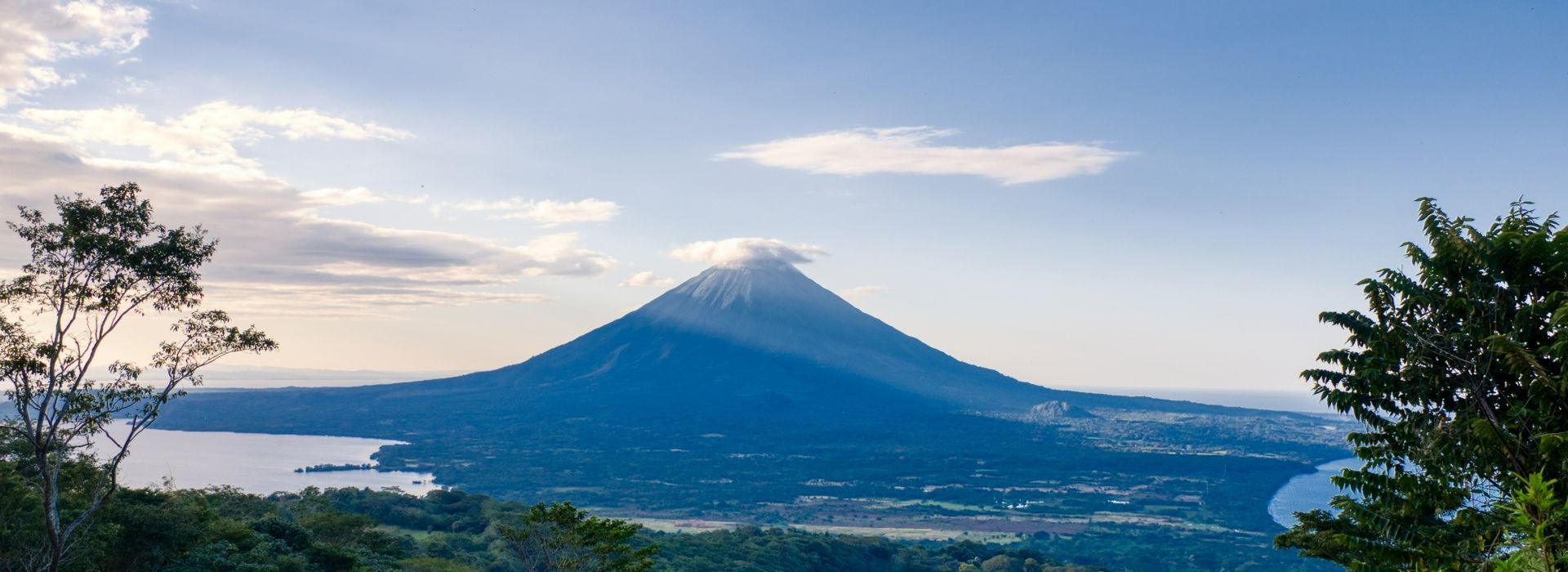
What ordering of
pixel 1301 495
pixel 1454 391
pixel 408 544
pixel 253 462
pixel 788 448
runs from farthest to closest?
1. pixel 788 448
2. pixel 253 462
3. pixel 1301 495
4. pixel 408 544
5. pixel 1454 391

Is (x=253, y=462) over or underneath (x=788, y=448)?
underneath

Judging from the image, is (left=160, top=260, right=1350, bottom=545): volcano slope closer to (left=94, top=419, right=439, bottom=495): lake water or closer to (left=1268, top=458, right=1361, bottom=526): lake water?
(left=1268, top=458, right=1361, bottom=526): lake water

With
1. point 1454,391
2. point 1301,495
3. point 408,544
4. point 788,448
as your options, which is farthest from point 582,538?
point 788,448

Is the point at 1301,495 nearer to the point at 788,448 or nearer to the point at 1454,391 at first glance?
the point at 788,448

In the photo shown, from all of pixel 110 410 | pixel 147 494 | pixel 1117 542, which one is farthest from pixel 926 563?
pixel 110 410

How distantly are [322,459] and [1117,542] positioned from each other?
349 ft

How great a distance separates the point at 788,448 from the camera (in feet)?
481

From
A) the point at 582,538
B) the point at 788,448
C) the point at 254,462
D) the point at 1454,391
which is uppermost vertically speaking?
the point at 1454,391

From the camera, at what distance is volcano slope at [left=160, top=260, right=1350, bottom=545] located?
331 ft

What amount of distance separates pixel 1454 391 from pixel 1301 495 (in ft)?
405

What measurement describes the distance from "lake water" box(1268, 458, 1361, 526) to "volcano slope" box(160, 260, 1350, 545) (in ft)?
5.84

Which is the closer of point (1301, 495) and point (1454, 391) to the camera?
point (1454, 391)

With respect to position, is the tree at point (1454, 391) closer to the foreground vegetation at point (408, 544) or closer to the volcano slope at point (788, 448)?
the foreground vegetation at point (408, 544)

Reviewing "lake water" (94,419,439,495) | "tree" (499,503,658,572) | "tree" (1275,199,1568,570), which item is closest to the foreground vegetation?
"tree" (499,503,658,572)
